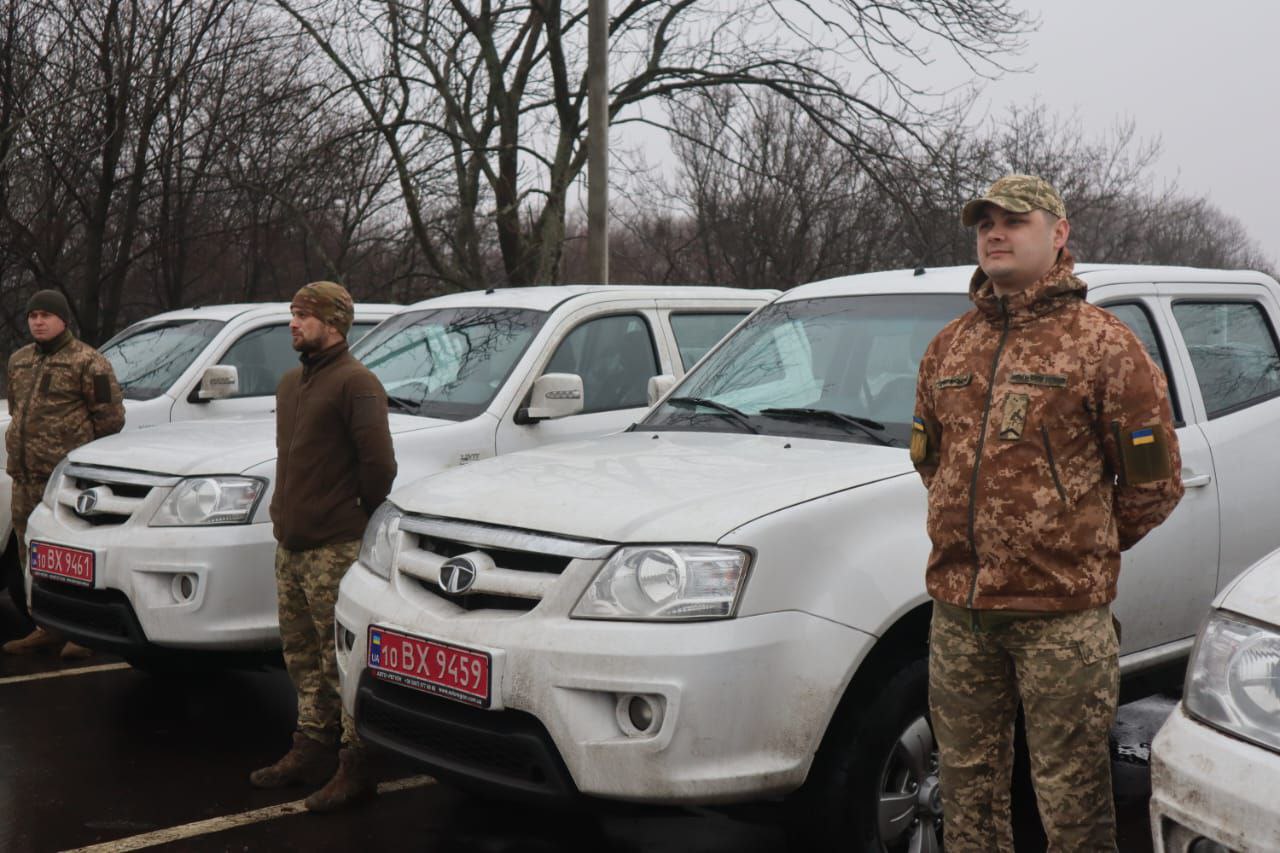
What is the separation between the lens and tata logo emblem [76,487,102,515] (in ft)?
18.1

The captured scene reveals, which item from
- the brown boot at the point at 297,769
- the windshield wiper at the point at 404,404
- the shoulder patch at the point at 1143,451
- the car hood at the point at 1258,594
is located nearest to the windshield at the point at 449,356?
the windshield wiper at the point at 404,404

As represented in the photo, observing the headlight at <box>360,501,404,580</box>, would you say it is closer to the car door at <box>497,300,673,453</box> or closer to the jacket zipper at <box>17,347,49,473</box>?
the car door at <box>497,300,673,453</box>

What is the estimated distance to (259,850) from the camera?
4121 mm

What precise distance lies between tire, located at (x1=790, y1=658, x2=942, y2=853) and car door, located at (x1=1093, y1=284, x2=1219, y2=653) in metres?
0.85

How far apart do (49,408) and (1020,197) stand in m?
5.31

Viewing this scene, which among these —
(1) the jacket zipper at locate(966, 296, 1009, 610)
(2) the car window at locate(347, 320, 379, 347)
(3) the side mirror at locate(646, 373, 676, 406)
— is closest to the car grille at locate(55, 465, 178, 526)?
(3) the side mirror at locate(646, 373, 676, 406)

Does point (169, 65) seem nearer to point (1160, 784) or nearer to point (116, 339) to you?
point (116, 339)

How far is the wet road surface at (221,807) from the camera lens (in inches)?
164

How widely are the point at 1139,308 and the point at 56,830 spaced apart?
3944 mm

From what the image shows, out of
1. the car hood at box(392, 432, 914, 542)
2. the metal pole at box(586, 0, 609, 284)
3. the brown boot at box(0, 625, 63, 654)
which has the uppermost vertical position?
the metal pole at box(586, 0, 609, 284)

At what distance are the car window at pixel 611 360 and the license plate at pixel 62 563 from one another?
2116mm

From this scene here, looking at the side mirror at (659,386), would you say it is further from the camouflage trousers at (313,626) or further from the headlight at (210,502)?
the headlight at (210,502)

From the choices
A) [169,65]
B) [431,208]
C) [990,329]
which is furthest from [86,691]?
[431,208]

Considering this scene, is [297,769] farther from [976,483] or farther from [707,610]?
[976,483]
